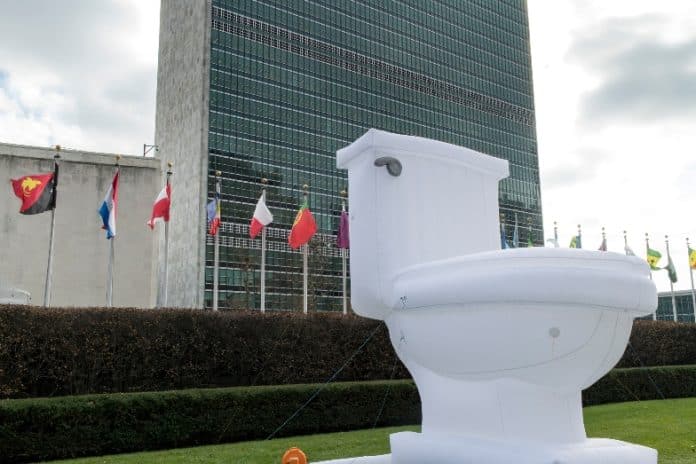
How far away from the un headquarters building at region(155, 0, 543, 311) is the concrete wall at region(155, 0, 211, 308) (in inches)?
6.8

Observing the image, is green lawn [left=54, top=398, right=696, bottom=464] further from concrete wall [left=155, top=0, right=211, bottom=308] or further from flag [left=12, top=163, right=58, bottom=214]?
concrete wall [left=155, top=0, right=211, bottom=308]

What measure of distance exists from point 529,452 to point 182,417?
7445mm

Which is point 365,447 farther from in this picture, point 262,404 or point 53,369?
point 53,369

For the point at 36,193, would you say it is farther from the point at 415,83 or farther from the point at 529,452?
the point at 415,83

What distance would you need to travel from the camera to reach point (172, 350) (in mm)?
11766

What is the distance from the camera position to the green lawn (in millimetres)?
8258

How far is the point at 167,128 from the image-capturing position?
7081 cm

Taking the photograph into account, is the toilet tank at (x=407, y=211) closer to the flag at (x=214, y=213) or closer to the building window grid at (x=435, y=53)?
the flag at (x=214, y=213)

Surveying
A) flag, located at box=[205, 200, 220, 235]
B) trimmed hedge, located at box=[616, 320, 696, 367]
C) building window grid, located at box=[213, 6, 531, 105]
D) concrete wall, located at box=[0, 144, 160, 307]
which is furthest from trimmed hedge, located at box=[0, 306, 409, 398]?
building window grid, located at box=[213, 6, 531, 105]

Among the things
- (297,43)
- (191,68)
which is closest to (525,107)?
(297,43)

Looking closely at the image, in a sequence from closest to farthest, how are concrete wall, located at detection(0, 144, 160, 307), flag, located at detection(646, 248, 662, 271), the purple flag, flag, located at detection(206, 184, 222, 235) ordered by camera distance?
the purple flag → flag, located at detection(206, 184, 222, 235) → concrete wall, located at detection(0, 144, 160, 307) → flag, located at detection(646, 248, 662, 271)

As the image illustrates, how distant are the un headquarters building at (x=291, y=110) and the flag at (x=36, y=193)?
36.8 metres

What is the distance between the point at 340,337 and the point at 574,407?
9.23 m

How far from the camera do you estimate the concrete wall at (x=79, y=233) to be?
22125 millimetres
